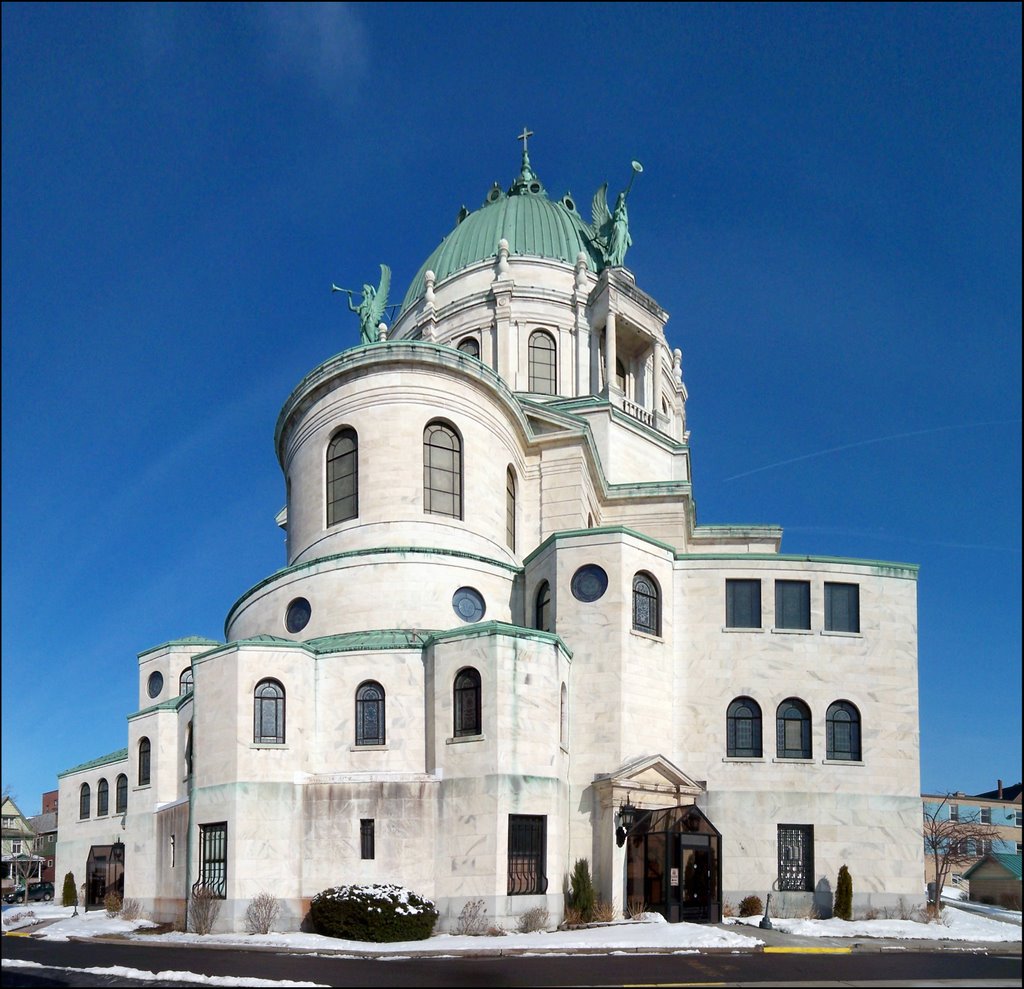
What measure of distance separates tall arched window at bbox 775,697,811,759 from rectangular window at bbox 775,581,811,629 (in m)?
2.55

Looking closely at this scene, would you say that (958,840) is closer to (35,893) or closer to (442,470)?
(442,470)

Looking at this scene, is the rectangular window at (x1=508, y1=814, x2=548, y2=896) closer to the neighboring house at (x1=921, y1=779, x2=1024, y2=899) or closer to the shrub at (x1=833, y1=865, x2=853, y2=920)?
the shrub at (x1=833, y1=865, x2=853, y2=920)

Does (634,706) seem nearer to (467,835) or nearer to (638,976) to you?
(467,835)

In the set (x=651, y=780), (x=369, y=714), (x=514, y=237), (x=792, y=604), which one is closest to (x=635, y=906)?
(x=651, y=780)

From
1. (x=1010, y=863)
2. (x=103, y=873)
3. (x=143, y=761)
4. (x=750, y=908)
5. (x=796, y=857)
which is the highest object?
(x=1010, y=863)

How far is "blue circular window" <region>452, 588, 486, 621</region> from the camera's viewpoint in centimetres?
3869

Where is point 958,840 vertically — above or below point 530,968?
below

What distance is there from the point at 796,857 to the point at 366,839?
47.1 ft

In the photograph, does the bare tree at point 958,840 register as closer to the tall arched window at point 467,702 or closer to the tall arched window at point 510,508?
the tall arched window at point 510,508

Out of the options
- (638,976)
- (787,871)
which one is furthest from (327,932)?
(787,871)

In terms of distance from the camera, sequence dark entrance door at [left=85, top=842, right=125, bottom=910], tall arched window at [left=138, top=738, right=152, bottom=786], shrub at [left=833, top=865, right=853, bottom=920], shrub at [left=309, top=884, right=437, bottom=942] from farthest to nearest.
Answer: dark entrance door at [left=85, top=842, right=125, bottom=910] → tall arched window at [left=138, top=738, right=152, bottom=786] → shrub at [left=833, top=865, right=853, bottom=920] → shrub at [left=309, top=884, right=437, bottom=942]

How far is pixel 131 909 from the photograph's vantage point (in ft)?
126

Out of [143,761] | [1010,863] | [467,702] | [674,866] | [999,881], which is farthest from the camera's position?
[143,761]

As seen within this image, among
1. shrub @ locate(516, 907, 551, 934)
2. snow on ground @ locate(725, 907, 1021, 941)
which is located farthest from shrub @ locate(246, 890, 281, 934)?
snow on ground @ locate(725, 907, 1021, 941)
